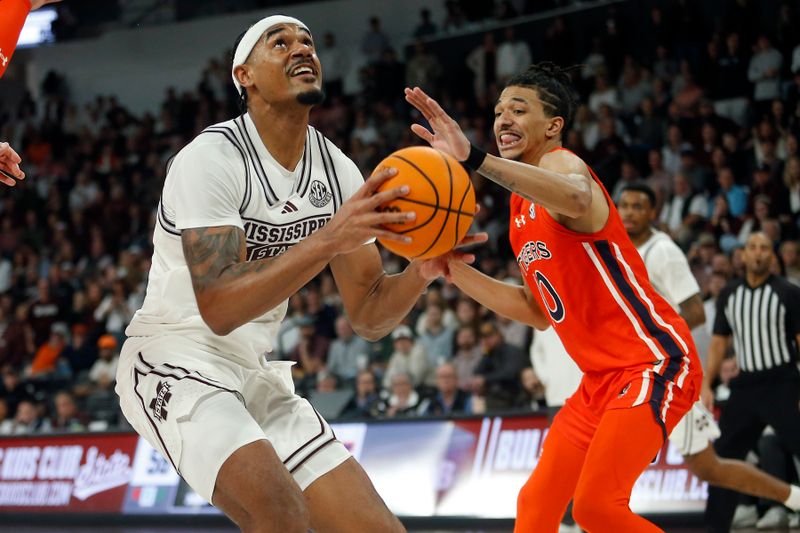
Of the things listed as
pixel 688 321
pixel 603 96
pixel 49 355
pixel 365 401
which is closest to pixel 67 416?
pixel 49 355

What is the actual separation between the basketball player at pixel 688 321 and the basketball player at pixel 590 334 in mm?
2278

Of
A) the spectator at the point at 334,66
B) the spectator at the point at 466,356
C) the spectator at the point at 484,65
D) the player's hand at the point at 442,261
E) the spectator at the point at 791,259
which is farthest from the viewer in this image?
the spectator at the point at 334,66

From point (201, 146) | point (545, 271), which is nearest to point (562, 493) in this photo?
point (545, 271)

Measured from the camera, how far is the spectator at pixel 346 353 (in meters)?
12.7

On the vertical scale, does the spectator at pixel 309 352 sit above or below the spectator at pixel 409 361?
below

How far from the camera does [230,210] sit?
394 centimetres

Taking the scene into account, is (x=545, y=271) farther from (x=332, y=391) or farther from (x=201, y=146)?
(x=332, y=391)

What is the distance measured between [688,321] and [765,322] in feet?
2.52

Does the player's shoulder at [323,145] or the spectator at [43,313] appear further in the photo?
the spectator at [43,313]

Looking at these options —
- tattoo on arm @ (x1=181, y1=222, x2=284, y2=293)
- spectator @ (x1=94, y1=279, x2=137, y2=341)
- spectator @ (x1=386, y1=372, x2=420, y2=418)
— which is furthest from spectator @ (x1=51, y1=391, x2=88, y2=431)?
tattoo on arm @ (x1=181, y1=222, x2=284, y2=293)

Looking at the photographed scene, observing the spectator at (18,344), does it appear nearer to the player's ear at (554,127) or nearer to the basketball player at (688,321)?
the basketball player at (688,321)

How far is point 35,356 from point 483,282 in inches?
477

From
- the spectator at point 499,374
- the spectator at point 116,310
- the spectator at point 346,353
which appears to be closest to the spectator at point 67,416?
the spectator at point 116,310

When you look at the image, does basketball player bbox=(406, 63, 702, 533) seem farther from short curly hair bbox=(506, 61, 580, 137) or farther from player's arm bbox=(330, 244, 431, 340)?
player's arm bbox=(330, 244, 431, 340)
